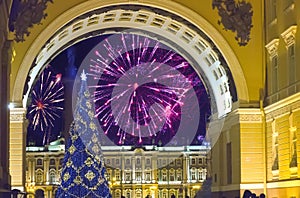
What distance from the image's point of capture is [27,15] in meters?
38.2

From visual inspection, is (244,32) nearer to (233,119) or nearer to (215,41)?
(215,41)

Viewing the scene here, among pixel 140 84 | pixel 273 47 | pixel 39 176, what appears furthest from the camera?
pixel 39 176

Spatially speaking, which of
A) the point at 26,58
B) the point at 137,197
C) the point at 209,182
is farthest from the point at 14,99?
the point at 137,197

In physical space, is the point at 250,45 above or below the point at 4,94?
above

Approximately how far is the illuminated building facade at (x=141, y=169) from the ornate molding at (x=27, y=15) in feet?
170

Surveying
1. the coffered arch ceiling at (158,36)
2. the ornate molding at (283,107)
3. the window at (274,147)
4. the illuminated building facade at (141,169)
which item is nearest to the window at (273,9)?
the coffered arch ceiling at (158,36)

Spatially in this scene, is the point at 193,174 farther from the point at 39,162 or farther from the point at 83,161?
the point at 83,161

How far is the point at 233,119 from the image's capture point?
3984cm

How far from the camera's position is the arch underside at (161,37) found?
1555 inches

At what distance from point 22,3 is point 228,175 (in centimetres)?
1186

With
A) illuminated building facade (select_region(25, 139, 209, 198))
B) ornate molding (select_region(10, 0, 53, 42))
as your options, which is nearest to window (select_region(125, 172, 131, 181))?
illuminated building facade (select_region(25, 139, 209, 198))

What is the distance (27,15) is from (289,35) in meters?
10.9

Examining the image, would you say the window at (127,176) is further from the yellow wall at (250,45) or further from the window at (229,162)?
the yellow wall at (250,45)

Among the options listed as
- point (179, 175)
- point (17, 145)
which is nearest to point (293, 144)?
point (17, 145)
